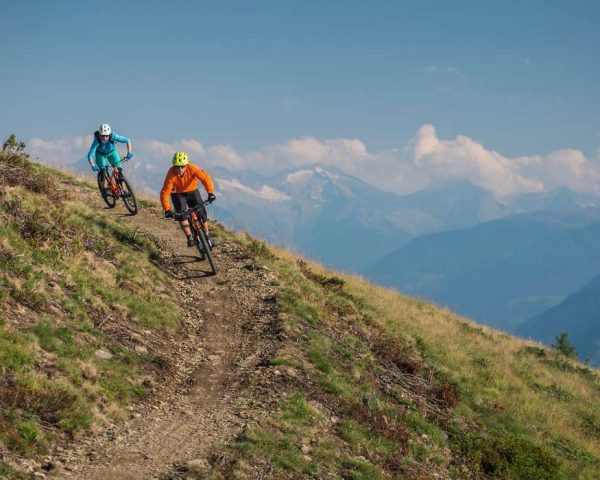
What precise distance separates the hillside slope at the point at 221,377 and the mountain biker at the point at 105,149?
2.44m

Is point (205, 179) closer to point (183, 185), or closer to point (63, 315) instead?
point (183, 185)

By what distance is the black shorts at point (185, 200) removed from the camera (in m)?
18.0

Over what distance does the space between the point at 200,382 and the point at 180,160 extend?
26.7ft

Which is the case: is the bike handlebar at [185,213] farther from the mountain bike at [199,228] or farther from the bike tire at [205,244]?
the bike tire at [205,244]

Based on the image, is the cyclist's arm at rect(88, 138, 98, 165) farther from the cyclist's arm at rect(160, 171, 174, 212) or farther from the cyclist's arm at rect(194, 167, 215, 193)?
the cyclist's arm at rect(194, 167, 215, 193)

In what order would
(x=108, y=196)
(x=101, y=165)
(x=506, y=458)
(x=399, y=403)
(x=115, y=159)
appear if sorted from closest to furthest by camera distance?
1. (x=506, y=458)
2. (x=399, y=403)
3. (x=115, y=159)
4. (x=101, y=165)
5. (x=108, y=196)

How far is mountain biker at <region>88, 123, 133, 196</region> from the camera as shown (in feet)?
69.3

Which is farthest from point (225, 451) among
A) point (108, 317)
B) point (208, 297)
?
point (208, 297)

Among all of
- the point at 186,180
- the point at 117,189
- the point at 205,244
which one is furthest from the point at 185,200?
the point at 117,189

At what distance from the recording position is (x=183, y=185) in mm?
17953

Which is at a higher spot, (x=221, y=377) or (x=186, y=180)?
(x=186, y=180)

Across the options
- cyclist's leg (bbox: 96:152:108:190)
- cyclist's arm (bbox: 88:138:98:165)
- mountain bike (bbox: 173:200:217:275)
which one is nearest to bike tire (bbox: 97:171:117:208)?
cyclist's leg (bbox: 96:152:108:190)

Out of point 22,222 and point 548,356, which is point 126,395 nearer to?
point 22,222

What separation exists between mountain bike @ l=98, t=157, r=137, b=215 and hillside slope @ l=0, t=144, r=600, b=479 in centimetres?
72
